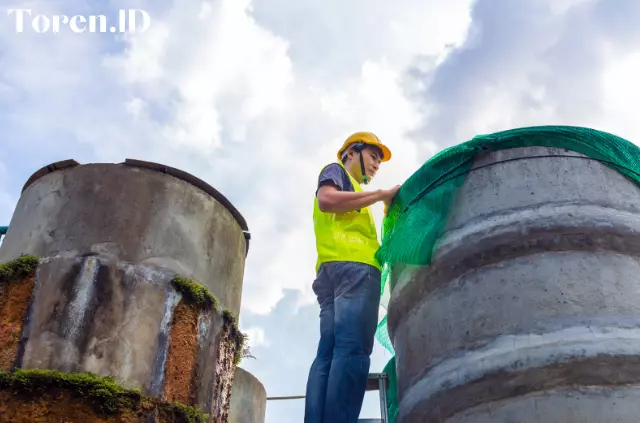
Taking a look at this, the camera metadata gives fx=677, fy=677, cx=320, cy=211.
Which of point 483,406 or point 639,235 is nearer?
point 483,406

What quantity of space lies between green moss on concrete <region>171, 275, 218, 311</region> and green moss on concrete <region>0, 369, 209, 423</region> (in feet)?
1.88

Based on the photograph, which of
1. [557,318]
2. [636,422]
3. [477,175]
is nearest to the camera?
[636,422]

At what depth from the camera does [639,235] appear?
236cm

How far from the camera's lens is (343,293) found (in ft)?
9.91

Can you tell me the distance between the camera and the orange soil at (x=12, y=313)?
118 inches

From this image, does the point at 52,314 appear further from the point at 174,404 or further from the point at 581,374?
the point at 581,374

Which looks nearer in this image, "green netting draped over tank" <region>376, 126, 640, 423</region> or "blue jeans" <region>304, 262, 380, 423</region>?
"green netting draped over tank" <region>376, 126, 640, 423</region>

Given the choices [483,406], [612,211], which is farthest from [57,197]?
[612,211]

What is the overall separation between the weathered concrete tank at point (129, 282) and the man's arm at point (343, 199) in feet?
2.64

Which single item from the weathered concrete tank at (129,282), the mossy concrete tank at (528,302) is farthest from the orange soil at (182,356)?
the mossy concrete tank at (528,302)

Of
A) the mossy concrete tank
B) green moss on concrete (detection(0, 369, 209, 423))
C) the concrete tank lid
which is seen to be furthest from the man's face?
green moss on concrete (detection(0, 369, 209, 423))

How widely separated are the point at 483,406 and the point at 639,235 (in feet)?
2.69

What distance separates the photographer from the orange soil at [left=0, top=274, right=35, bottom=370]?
2.99 metres

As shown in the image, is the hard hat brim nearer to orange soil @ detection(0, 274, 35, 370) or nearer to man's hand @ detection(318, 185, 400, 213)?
man's hand @ detection(318, 185, 400, 213)
